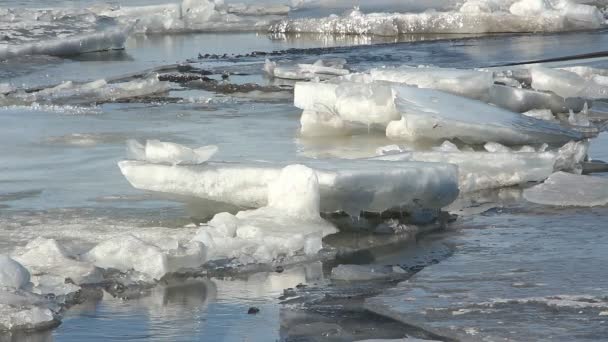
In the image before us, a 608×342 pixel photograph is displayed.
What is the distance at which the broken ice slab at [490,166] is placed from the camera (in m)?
6.22

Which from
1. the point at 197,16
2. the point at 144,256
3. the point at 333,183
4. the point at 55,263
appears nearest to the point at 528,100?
the point at 333,183

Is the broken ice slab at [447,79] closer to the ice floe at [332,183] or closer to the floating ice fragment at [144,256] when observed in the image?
the ice floe at [332,183]

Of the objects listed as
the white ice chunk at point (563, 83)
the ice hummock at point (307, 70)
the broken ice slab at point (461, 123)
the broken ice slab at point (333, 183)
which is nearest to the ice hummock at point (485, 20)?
the ice hummock at point (307, 70)

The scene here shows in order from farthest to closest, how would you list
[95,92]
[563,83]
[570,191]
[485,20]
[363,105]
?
1. [485,20]
2. [95,92]
3. [563,83]
4. [363,105]
5. [570,191]

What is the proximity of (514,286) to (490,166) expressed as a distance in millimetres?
2012

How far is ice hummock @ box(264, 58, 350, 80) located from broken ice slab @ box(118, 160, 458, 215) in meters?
5.17

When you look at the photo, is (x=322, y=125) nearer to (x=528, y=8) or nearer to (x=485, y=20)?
(x=485, y=20)

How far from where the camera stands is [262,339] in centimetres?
385

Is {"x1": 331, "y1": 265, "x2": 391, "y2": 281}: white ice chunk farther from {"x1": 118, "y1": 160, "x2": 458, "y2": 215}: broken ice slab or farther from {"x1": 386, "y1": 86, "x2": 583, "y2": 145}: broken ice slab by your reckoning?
{"x1": 386, "y1": 86, "x2": 583, "y2": 145}: broken ice slab

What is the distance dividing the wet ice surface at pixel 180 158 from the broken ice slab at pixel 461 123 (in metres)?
0.25

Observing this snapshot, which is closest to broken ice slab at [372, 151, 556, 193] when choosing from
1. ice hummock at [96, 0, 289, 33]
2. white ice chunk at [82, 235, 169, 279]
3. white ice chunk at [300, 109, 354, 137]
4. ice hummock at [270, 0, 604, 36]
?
white ice chunk at [300, 109, 354, 137]

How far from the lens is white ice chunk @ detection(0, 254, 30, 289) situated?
A: 417 cm

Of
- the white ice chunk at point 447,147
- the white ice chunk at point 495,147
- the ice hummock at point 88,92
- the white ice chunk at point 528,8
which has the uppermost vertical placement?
the white ice chunk at point 528,8

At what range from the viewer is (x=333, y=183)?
5.31 meters
